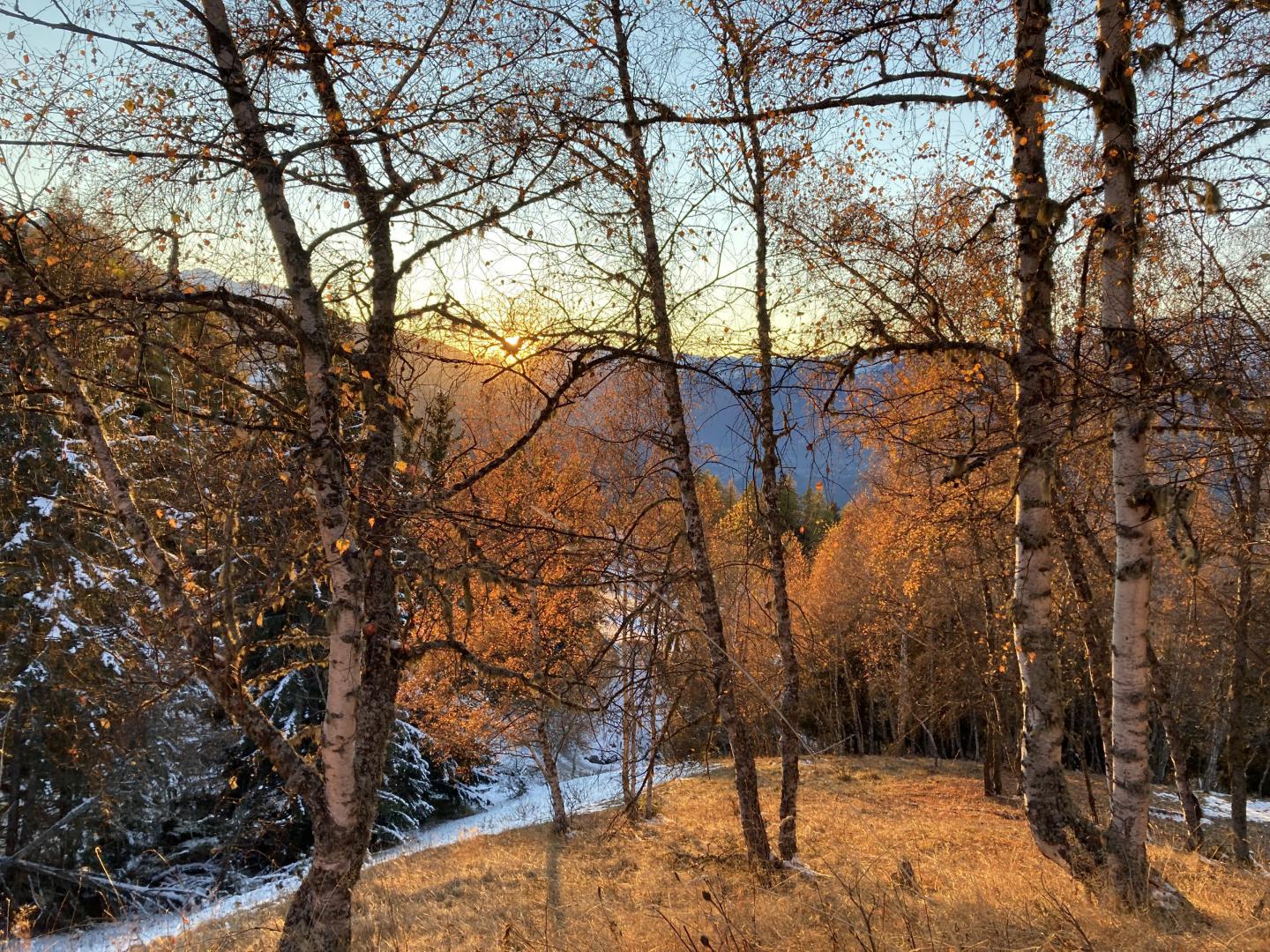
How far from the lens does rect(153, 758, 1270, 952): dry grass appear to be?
136 inches

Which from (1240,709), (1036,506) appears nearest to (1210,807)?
(1240,709)

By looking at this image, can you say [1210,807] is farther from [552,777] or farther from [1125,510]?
[1125,510]

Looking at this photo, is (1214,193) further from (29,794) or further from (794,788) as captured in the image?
(29,794)

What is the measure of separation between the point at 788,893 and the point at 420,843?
39.1 ft

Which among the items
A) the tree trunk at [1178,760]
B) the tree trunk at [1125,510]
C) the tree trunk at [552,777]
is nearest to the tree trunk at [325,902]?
the tree trunk at [1125,510]

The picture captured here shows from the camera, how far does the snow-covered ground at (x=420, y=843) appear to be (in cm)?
834

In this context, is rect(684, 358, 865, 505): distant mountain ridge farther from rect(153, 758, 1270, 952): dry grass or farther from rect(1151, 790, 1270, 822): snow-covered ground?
rect(1151, 790, 1270, 822): snow-covered ground

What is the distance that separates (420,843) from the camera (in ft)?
47.8

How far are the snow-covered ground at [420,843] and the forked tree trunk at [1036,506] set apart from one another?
2.72 meters

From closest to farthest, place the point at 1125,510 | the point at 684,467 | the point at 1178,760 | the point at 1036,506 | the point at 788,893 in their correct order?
the point at 1125,510
the point at 1036,506
the point at 788,893
the point at 684,467
the point at 1178,760

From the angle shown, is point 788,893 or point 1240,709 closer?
point 788,893

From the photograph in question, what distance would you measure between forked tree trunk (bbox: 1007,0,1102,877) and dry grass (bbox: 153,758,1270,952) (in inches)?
16.4

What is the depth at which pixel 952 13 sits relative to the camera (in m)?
4.02

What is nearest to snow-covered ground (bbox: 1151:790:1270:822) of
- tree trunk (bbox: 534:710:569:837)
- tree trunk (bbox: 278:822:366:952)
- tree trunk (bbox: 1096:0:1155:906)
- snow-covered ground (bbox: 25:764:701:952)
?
snow-covered ground (bbox: 25:764:701:952)
